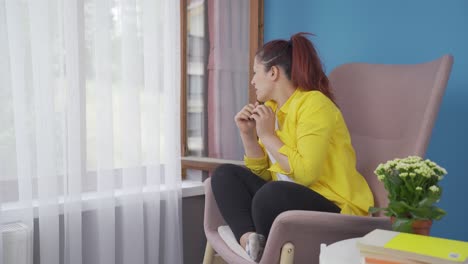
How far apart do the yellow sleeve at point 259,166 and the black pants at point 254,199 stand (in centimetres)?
5

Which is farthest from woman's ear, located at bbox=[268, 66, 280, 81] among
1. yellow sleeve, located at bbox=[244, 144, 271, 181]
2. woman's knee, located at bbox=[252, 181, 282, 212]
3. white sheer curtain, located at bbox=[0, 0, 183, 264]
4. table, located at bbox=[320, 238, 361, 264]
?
table, located at bbox=[320, 238, 361, 264]

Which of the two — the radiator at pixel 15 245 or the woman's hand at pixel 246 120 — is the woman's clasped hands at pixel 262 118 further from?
the radiator at pixel 15 245

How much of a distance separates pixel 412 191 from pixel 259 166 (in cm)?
84

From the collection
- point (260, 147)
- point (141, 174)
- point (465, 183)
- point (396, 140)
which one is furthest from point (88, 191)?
point (465, 183)

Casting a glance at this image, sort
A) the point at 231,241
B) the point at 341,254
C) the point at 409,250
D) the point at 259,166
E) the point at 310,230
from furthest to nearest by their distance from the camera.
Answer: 1. the point at 259,166
2. the point at 231,241
3. the point at 310,230
4. the point at 341,254
5. the point at 409,250

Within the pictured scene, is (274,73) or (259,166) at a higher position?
(274,73)

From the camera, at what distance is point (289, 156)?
165 cm

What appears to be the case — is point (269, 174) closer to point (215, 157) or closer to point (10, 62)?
point (215, 157)

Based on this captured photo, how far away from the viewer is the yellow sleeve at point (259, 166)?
192 cm

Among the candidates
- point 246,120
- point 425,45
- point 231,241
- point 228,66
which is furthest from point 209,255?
point 425,45

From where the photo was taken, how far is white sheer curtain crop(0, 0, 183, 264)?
1.90 metres

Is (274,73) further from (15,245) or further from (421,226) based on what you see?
(15,245)

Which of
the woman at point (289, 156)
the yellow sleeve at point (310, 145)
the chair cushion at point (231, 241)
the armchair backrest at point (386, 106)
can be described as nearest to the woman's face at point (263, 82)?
the woman at point (289, 156)

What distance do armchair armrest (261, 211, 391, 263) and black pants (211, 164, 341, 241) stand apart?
0.12m
